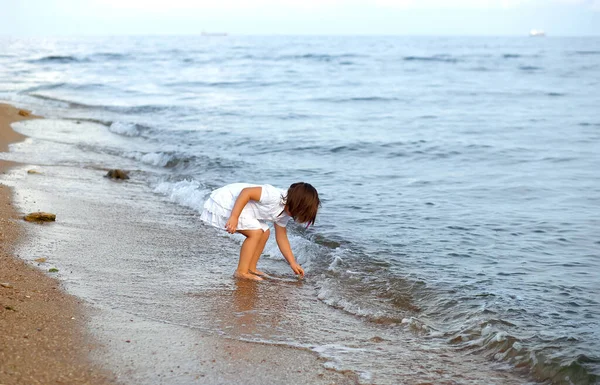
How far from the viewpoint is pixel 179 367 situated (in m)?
3.50

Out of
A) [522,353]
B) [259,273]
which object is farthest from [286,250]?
[522,353]

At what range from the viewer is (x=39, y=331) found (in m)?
3.73

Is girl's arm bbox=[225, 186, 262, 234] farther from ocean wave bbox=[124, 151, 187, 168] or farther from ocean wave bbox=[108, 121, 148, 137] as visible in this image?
ocean wave bbox=[108, 121, 148, 137]

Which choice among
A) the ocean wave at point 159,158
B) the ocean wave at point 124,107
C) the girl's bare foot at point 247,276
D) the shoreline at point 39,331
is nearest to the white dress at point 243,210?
the girl's bare foot at point 247,276

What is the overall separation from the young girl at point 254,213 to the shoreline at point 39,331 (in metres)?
1.38

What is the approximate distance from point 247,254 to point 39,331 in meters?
→ 2.06

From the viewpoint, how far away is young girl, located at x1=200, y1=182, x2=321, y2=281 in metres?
5.26

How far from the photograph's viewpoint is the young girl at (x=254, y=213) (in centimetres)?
526

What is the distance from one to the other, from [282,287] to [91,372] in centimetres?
227

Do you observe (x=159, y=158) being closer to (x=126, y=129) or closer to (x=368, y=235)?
(x=126, y=129)

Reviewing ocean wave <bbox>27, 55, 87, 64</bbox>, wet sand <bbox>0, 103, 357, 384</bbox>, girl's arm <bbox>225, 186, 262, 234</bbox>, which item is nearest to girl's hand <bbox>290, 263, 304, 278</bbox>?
girl's arm <bbox>225, 186, 262, 234</bbox>

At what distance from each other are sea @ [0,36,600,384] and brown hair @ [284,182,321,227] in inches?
24.5

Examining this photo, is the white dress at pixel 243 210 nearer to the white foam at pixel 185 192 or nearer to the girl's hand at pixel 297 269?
the girl's hand at pixel 297 269

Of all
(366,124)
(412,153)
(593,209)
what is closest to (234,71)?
(366,124)
